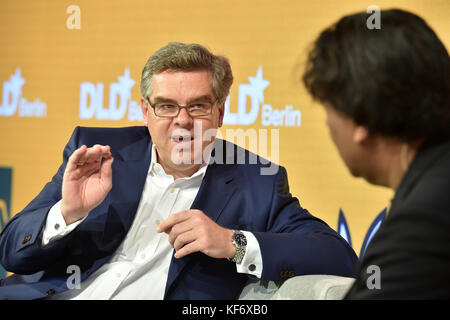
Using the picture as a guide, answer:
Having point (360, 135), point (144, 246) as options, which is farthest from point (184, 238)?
point (360, 135)

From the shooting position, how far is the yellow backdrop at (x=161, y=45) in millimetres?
3330

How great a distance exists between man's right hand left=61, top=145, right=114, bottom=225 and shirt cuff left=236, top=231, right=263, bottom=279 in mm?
537

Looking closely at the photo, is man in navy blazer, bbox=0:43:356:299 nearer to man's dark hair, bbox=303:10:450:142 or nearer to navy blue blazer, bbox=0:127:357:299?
navy blue blazer, bbox=0:127:357:299

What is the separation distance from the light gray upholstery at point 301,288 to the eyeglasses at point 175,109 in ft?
2.31

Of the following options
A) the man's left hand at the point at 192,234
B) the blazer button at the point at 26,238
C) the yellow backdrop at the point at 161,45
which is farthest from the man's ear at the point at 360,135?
the yellow backdrop at the point at 161,45

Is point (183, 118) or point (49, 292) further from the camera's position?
point (183, 118)

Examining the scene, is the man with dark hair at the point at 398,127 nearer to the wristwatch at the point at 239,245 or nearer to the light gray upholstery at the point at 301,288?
the light gray upholstery at the point at 301,288

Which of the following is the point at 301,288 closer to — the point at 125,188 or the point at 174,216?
the point at 174,216

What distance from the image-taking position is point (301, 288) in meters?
1.60

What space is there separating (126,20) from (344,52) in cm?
267

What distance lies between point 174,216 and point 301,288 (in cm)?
47

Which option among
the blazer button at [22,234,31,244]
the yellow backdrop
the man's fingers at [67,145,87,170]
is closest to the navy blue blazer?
the blazer button at [22,234,31,244]
